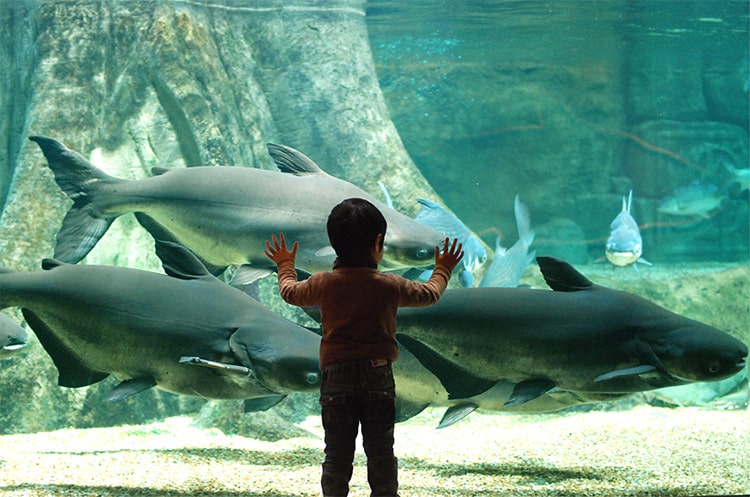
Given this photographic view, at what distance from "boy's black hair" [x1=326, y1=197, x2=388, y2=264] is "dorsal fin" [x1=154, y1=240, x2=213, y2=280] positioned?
42.4 inches

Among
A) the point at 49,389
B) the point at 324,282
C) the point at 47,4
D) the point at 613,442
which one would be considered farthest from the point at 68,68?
the point at 613,442

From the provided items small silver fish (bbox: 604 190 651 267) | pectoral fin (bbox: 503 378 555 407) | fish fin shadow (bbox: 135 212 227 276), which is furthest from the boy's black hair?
small silver fish (bbox: 604 190 651 267)

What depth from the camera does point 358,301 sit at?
2.45m

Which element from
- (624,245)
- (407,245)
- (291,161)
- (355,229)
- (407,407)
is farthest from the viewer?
(624,245)

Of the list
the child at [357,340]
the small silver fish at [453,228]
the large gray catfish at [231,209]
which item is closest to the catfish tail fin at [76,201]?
the large gray catfish at [231,209]

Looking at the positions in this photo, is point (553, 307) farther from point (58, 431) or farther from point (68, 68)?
point (68, 68)

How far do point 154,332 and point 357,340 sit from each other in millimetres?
1121

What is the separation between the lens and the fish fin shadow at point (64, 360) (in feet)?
10.3

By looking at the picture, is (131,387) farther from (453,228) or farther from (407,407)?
Answer: (453,228)

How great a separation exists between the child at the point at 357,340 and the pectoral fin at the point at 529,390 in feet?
2.66

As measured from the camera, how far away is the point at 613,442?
181 inches

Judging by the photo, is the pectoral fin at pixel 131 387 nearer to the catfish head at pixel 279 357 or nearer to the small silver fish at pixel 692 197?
the catfish head at pixel 279 357

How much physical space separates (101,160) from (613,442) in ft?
17.4

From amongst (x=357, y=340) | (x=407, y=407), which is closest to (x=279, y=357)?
(x=357, y=340)
